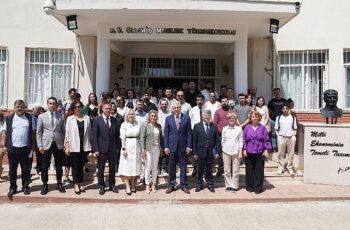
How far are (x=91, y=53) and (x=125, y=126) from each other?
5.05 meters

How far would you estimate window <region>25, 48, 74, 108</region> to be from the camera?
12391 millimetres

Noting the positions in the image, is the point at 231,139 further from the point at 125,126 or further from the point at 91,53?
the point at 91,53

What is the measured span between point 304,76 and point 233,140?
5280 mm

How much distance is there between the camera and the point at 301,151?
9273 mm

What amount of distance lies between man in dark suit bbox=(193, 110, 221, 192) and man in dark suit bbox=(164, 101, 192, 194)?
172mm

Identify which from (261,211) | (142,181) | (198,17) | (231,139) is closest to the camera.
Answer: (261,211)

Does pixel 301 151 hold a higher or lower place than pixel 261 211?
higher

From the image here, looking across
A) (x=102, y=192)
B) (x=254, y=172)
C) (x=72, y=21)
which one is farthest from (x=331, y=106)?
(x=72, y=21)

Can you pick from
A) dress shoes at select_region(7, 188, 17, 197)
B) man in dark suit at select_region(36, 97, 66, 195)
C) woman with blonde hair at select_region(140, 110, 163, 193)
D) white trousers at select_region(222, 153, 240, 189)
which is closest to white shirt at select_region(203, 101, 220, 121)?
white trousers at select_region(222, 153, 240, 189)

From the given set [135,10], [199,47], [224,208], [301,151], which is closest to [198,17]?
[135,10]

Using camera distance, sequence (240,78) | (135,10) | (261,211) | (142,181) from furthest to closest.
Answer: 1. (240,78)
2. (135,10)
3. (142,181)
4. (261,211)

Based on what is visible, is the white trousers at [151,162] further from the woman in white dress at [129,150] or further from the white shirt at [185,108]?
the white shirt at [185,108]

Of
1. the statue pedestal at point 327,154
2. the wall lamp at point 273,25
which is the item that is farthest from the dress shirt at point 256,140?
the wall lamp at point 273,25

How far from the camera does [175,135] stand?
8.02m
